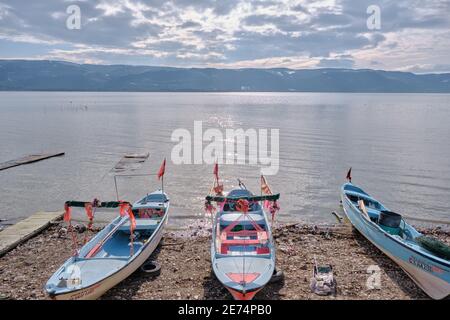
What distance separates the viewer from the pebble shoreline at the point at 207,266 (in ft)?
50.9

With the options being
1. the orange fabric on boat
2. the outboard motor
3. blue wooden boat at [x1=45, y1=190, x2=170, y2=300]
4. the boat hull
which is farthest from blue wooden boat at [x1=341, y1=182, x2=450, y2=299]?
the boat hull

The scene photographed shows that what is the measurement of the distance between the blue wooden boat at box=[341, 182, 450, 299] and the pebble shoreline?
0.73 meters

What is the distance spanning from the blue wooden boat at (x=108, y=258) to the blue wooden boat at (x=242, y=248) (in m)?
3.68

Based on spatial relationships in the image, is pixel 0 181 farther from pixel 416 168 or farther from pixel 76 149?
pixel 416 168

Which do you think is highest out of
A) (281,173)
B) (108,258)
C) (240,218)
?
(240,218)

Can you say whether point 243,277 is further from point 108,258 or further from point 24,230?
point 24,230

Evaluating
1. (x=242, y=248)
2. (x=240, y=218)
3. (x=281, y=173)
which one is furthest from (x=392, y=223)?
(x=281, y=173)

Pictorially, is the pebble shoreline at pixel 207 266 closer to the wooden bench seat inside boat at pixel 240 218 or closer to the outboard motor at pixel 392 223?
the outboard motor at pixel 392 223

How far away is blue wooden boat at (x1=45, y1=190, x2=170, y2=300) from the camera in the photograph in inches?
540

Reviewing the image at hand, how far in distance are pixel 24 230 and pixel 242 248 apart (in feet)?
47.3

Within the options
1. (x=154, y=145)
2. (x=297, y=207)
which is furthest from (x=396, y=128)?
(x=297, y=207)

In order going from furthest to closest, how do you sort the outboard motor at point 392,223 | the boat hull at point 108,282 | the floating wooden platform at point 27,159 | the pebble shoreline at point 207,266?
the floating wooden platform at point 27,159 < the outboard motor at point 392,223 < the pebble shoreline at point 207,266 < the boat hull at point 108,282

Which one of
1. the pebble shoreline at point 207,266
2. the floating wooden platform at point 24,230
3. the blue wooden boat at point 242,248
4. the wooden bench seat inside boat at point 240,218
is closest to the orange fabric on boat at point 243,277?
the blue wooden boat at point 242,248

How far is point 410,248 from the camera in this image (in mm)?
16062
